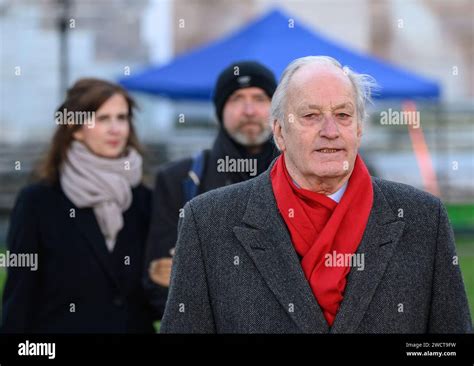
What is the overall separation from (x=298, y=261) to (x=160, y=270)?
5.59ft

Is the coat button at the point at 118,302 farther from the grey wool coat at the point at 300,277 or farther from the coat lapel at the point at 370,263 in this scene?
the coat lapel at the point at 370,263

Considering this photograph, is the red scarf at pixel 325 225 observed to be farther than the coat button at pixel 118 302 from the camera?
No

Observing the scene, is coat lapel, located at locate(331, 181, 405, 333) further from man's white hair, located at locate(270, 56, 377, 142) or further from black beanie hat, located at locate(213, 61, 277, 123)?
black beanie hat, located at locate(213, 61, 277, 123)

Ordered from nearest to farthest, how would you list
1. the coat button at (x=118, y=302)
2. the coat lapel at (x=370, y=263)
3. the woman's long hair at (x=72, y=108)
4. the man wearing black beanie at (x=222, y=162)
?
1. the coat lapel at (x=370, y=263)
2. the man wearing black beanie at (x=222, y=162)
3. the coat button at (x=118, y=302)
4. the woman's long hair at (x=72, y=108)

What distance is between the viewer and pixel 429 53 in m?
21.3

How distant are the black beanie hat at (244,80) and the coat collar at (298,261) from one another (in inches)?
64.4

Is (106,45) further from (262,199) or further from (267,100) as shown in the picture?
(262,199)

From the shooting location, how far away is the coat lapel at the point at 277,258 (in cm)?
287

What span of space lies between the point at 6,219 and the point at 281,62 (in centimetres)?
777

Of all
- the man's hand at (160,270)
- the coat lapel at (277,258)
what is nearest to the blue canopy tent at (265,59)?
the man's hand at (160,270)

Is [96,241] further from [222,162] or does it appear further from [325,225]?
[325,225]

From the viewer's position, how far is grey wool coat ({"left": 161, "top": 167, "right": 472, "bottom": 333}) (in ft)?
9.48

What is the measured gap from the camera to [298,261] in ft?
9.55

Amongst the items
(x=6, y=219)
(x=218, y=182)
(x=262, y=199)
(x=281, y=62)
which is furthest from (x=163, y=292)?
(x=6, y=219)
